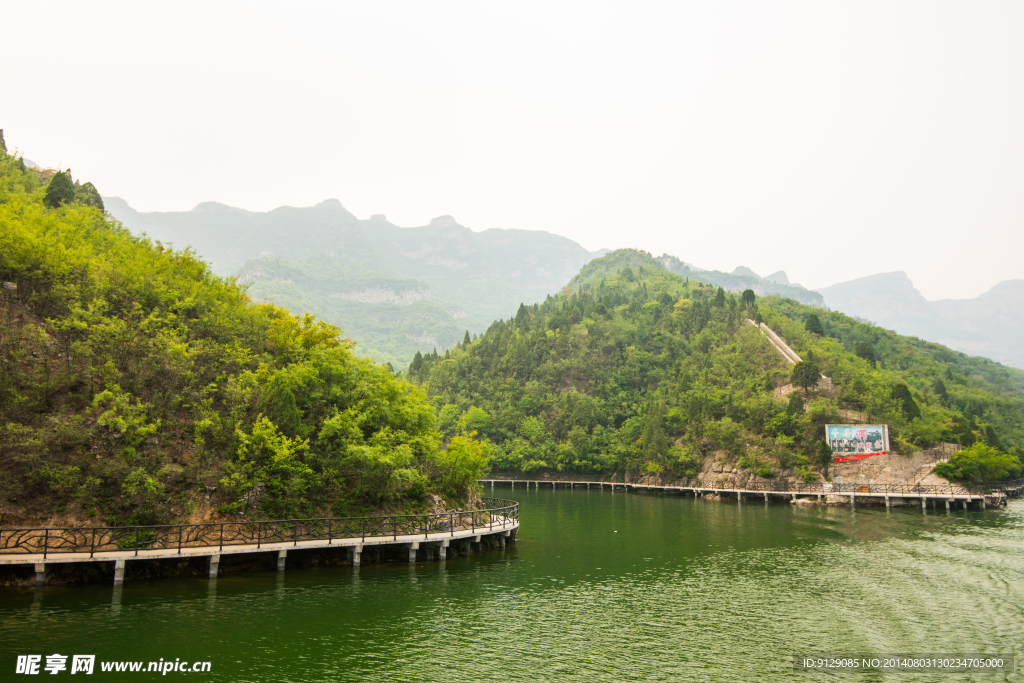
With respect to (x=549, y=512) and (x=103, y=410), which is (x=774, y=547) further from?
(x=103, y=410)

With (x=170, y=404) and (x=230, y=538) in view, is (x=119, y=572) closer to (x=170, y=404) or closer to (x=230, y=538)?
(x=230, y=538)

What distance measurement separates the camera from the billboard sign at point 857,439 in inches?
2992

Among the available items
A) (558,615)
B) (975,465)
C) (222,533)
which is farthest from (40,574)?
(975,465)

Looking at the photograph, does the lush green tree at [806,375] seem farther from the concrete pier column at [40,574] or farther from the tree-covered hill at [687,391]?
the concrete pier column at [40,574]

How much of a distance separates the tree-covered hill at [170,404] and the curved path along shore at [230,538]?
1.20m

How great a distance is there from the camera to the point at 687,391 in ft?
353

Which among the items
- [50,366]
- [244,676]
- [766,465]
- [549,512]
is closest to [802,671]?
[244,676]

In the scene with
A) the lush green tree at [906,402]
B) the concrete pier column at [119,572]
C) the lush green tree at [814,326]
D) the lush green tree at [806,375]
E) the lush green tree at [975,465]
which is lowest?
the concrete pier column at [119,572]

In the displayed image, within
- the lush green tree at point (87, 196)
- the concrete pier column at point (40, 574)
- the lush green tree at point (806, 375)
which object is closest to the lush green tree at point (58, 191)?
the lush green tree at point (87, 196)

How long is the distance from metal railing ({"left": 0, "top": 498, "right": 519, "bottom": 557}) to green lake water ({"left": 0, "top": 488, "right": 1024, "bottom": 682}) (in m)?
1.92

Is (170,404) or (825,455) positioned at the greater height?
(170,404)

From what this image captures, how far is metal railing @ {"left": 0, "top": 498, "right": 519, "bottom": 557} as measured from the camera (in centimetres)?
2544

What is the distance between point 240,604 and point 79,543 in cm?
895

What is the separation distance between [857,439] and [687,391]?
109ft
